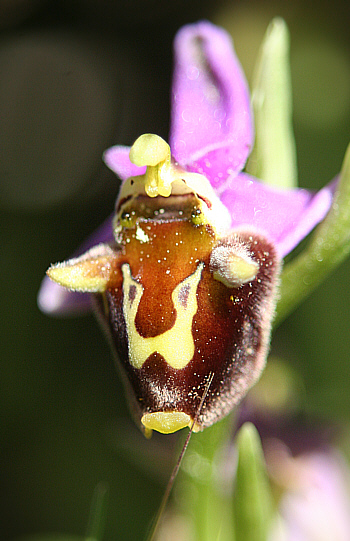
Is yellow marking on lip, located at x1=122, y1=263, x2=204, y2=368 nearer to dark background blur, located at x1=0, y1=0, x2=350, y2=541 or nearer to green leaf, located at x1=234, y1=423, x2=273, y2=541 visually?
green leaf, located at x1=234, y1=423, x2=273, y2=541

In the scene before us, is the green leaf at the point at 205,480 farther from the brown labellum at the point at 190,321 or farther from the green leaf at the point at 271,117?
the green leaf at the point at 271,117

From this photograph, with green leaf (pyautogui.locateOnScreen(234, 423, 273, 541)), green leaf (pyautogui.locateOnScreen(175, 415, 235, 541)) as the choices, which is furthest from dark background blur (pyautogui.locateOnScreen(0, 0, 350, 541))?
green leaf (pyautogui.locateOnScreen(234, 423, 273, 541))

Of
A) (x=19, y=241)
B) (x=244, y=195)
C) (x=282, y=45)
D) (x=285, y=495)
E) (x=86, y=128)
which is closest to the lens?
(x=244, y=195)

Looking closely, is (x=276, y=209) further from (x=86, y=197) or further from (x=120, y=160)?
(x=86, y=197)

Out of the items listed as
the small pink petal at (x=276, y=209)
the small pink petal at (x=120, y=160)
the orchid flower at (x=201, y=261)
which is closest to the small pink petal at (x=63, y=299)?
the orchid flower at (x=201, y=261)

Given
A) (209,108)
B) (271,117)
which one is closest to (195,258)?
(209,108)

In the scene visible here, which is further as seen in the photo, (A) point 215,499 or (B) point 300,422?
(B) point 300,422

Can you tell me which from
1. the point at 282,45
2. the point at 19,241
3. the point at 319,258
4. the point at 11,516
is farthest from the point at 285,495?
the point at 19,241

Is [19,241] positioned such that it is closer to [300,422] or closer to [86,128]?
[86,128]
